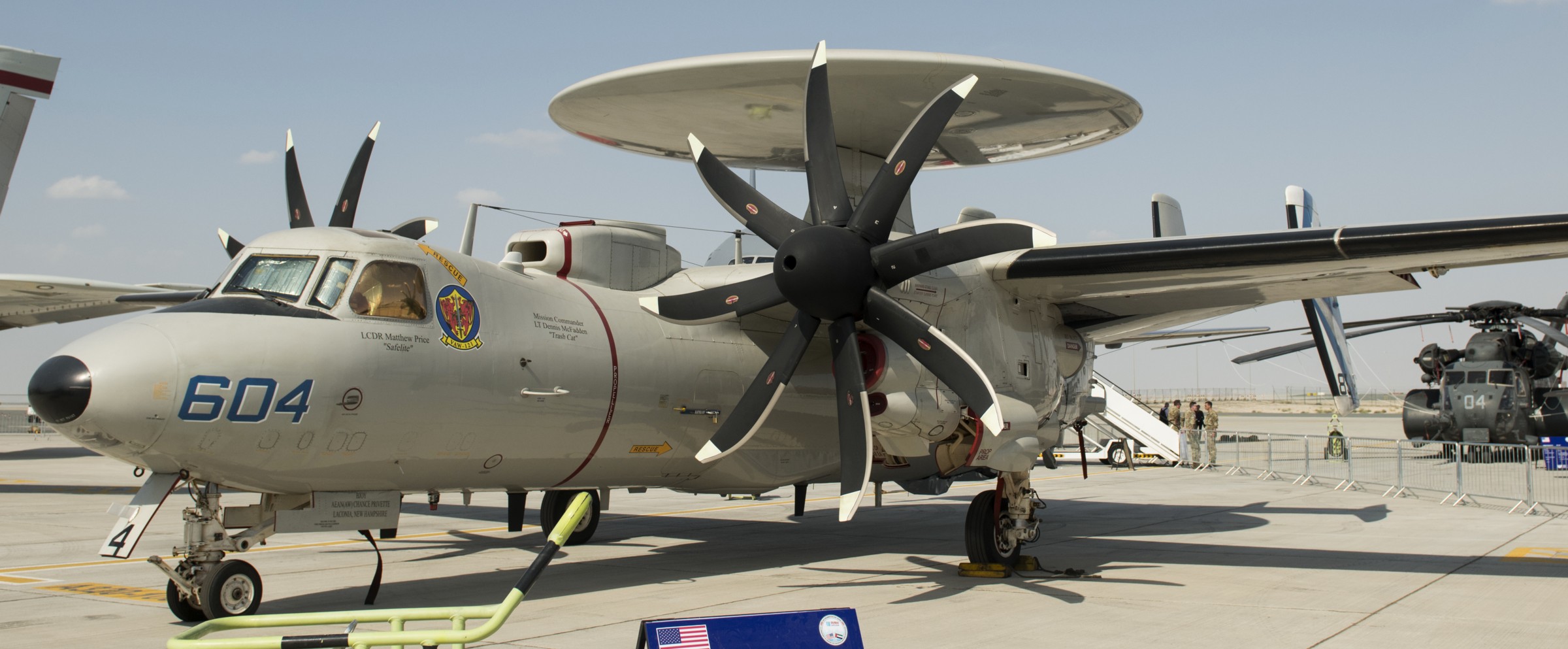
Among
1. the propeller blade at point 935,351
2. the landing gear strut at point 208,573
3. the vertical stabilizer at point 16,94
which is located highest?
the vertical stabilizer at point 16,94

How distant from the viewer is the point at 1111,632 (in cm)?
868

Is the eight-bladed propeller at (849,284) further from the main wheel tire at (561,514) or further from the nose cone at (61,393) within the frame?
the nose cone at (61,393)

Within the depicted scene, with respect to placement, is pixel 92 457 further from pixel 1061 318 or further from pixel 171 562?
pixel 1061 318

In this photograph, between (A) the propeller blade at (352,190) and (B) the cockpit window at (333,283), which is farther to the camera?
(A) the propeller blade at (352,190)

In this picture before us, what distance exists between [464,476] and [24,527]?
31.6 ft

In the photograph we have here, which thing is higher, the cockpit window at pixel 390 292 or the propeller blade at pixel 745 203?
the propeller blade at pixel 745 203

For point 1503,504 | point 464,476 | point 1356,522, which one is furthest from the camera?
point 1503,504

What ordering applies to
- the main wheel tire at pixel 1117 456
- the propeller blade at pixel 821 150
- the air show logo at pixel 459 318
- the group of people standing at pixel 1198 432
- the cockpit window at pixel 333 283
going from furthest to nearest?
1. the main wheel tire at pixel 1117 456
2. the group of people standing at pixel 1198 432
3. the propeller blade at pixel 821 150
4. the air show logo at pixel 459 318
5. the cockpit window at pixel 333 283

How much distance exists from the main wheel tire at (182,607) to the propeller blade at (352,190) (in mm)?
4606

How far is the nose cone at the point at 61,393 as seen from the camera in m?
7.62

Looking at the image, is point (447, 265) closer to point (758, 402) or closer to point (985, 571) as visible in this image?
point (758, 402)

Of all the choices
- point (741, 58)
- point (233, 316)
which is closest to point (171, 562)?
point (233, 316)

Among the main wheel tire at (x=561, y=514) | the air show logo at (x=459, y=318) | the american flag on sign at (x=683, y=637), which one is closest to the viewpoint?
the american flag on sign at (x=683, y=637)

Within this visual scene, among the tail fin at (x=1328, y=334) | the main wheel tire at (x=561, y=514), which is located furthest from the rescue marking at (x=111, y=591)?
the tail fin at (x=1328, y=334)
